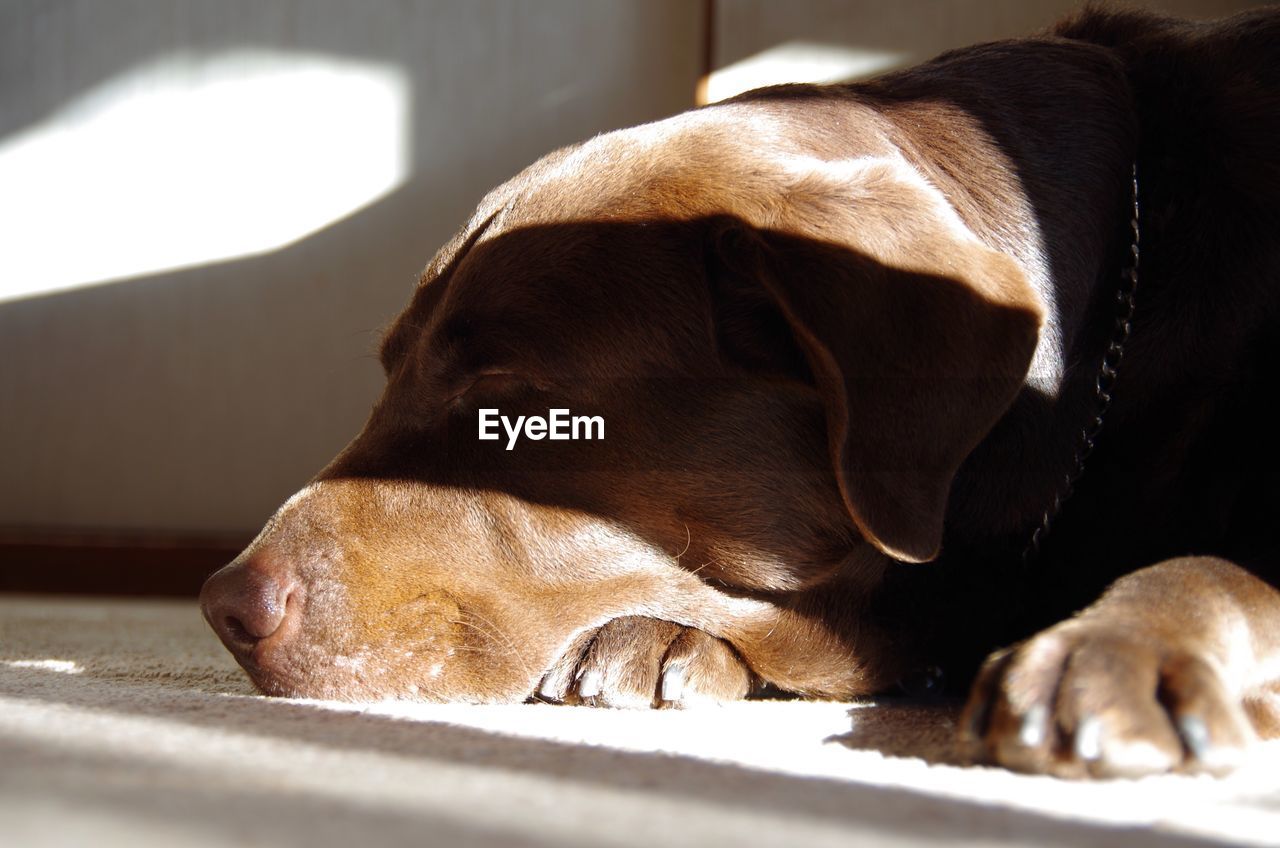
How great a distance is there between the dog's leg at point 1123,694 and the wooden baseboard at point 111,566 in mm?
2938

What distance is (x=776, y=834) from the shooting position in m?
0.72

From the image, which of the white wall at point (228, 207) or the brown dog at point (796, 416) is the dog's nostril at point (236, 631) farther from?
the white wall at point (228, 207)

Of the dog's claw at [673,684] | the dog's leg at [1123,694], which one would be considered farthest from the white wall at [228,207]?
the dog's leg at [1123,694]

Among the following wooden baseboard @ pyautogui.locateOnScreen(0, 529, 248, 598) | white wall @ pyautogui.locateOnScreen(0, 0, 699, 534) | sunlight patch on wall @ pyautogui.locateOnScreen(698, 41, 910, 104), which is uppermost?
sunlight patch on wall @ pyautogui.locateOnScreen(698, 41, 910, 104)

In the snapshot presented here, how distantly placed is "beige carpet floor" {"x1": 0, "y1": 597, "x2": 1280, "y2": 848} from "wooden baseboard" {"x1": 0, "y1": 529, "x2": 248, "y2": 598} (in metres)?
2.36

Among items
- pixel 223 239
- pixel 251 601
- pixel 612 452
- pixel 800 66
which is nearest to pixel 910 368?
pixel 612 452

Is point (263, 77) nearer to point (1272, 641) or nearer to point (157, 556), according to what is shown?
point (157, 556)

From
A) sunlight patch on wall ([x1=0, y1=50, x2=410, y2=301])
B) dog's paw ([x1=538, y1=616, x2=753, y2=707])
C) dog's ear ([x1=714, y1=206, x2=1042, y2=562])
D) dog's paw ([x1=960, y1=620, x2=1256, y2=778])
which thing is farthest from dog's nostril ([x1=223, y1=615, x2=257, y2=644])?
sunlight patch on wall ([x1=0, y1=50, x2=410, y2=301])

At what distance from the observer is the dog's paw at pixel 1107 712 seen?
0.88 metres

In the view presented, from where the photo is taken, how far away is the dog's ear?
3.91ft

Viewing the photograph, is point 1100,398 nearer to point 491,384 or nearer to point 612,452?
point 612,452

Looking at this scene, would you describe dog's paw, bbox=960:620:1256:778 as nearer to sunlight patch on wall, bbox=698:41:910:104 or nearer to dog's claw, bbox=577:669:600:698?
dog's claw, bbox=577:669:600:698

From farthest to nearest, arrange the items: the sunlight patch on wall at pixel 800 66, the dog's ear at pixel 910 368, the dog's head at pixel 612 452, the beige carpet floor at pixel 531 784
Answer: the sunlight patch on wall at pixel 800 66 → the dog's head at pixel 612 452 → the dog's ear at pixel 910 368 → the beige carpet floor at pixel 531 784

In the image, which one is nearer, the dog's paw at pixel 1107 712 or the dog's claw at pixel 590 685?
the dog's paw at pixel 1107 712
